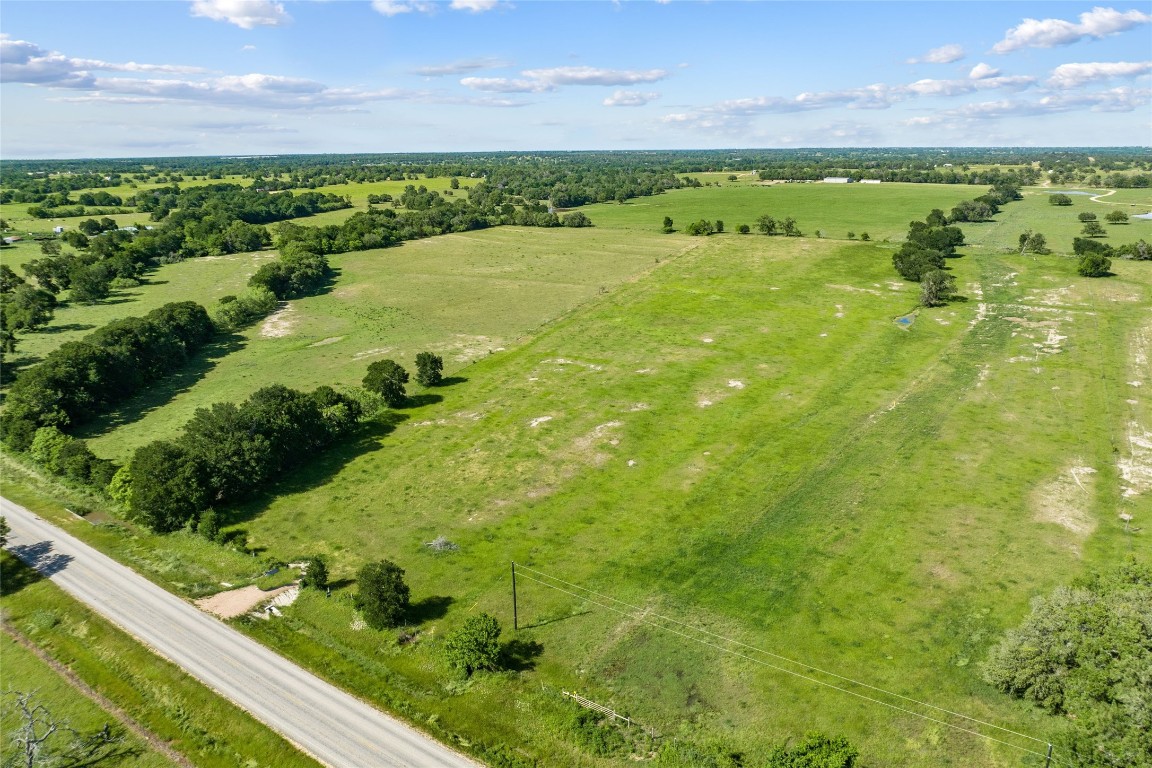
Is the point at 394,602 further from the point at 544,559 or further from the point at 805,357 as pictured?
the point at 805,357

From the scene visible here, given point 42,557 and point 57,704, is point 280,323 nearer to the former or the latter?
point 42,557

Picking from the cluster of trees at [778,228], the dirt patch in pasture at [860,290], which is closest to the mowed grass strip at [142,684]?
the dirt patch in pasture at [860,290]

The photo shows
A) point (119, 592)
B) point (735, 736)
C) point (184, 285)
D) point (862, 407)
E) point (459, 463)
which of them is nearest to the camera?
point (735, 736)

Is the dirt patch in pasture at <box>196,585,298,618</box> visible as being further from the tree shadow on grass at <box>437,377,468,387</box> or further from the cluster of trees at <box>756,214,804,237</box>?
the cluster of trees at <box>756,214,804,237</box>

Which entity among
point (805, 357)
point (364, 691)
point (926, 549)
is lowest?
point (364, 691)

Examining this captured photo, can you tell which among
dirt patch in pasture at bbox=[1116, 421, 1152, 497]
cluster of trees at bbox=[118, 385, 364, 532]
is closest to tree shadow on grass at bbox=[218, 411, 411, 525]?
cluster of trees at bbox=[118, 385, 364, 532]

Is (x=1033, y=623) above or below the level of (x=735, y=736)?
above

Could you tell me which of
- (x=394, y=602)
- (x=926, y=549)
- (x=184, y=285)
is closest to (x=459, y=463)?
(x=394, y=602)
